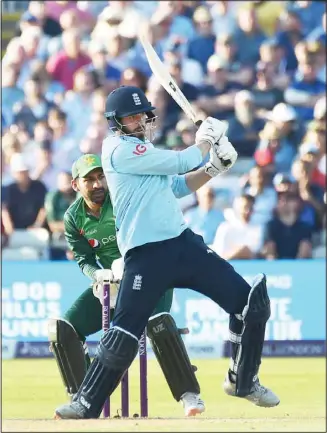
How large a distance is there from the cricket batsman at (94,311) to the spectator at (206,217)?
5.73m

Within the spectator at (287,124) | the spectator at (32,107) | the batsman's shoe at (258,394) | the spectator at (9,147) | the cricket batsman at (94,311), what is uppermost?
the spectator at (32,107)

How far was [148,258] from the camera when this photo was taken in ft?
23.3

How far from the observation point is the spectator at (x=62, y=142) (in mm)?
14766

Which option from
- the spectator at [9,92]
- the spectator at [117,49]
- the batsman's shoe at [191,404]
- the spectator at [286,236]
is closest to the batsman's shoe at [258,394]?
the batsman's shoe at [191,404]

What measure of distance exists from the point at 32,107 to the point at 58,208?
2155 mm

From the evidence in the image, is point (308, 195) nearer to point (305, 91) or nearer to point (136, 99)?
point (305, 91)

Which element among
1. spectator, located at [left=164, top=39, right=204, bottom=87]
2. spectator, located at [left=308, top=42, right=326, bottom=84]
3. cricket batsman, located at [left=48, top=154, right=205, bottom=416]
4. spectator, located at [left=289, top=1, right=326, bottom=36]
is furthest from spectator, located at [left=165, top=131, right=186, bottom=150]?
cricket batsman, located at [left=48, top=154, right=205, bottom=416]

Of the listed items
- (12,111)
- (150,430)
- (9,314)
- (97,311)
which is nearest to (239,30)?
(12,111)

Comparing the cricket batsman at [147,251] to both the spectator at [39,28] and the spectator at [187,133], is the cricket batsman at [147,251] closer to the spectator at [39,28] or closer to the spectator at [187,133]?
the spectator at [187,133]

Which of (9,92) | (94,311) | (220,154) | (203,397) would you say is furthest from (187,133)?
(220,154)

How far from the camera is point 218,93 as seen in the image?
50.7 ft

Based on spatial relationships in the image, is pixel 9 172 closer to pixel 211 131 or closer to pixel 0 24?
pixel 0 24

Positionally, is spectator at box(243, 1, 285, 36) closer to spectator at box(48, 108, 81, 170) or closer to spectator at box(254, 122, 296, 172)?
spectator at box(254, 122, 296, 172)

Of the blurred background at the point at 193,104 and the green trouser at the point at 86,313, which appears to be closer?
the green trouser at the point at 86,313
